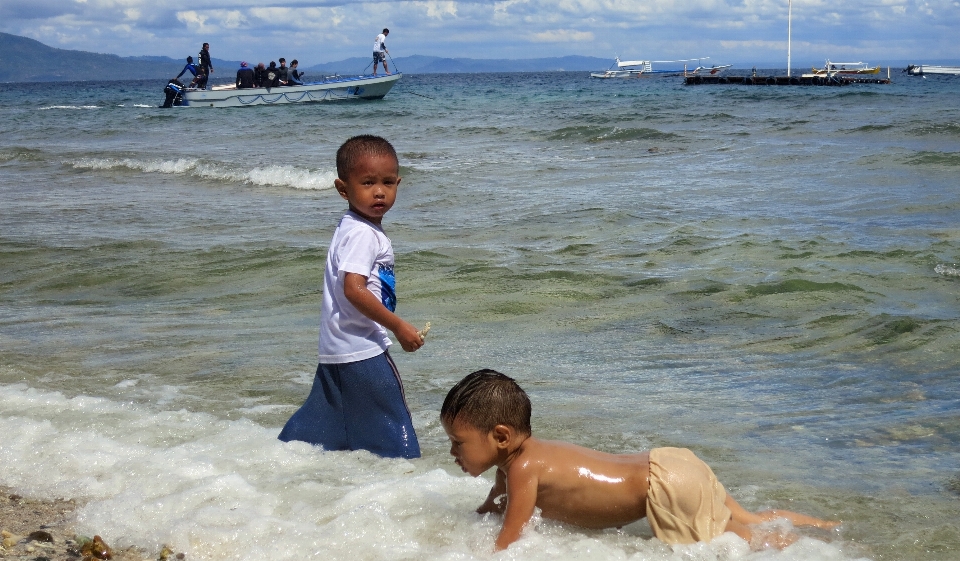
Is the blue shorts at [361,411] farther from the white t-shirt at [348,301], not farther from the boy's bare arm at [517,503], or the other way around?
the boy's bare arm at [517,503]

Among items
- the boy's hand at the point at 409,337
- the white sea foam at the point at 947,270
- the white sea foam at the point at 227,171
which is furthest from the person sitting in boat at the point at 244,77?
the boy's hand at the point at 409,337

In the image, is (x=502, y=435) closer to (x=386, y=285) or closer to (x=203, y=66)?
(x=386, y=285)

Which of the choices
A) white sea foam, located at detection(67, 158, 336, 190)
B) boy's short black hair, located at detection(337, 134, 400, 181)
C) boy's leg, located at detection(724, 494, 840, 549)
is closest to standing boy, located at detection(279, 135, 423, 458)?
boy's short black hair, located at detection(337, 134, 400, 181)

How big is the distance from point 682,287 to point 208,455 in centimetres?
399

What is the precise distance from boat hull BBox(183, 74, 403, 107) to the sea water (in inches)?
776

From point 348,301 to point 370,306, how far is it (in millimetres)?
128

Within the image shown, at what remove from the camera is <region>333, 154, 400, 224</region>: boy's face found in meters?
3.28

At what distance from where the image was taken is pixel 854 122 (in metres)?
21.3

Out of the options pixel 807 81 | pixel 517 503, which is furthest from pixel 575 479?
pixel 807 81

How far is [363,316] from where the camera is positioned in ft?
10.9

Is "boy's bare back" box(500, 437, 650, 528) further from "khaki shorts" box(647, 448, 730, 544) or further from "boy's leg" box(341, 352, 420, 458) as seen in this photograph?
"boy's leg" box(341, 352, 420, 458)

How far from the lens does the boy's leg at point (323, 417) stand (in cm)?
341

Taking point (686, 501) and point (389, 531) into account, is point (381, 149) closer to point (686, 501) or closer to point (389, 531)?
point (389, 531)

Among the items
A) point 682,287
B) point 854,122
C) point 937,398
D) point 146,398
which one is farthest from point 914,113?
point 146,398
